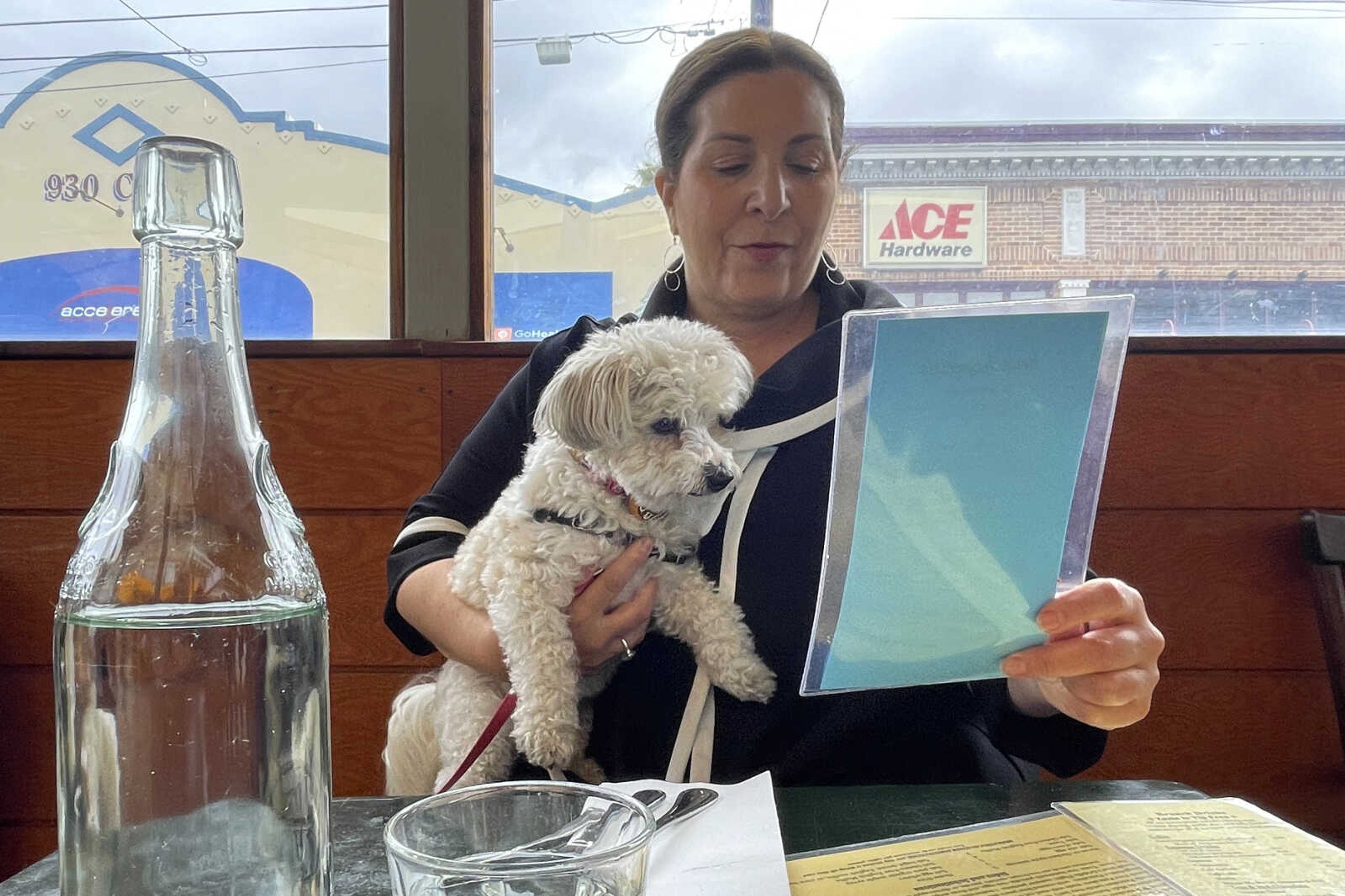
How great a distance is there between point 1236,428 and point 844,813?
4.15 feet

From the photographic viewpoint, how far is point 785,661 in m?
A: 0.97

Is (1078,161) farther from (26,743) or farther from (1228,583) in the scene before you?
(26,743)

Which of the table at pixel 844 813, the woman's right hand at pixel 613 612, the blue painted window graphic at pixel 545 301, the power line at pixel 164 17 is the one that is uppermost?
the power line at pixel 164 17

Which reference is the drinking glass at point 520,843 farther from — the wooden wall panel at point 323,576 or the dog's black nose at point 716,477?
the wooden wall panel at point 323,576

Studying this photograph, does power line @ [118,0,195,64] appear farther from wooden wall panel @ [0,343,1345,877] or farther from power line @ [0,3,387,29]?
wooden wall panel @ [0,343,1345,877]

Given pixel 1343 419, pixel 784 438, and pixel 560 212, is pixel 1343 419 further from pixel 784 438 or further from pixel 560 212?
pixel 560 212

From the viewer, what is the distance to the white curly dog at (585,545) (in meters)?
0.97

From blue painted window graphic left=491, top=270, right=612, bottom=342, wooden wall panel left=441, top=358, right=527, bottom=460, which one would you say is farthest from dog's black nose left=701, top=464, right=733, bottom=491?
blue painted window graphic left=491, top=270, right=612, bottom=342

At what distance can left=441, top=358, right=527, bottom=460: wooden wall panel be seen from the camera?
1.55 m

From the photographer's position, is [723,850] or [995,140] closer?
[723,850]

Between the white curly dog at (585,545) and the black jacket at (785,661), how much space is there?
30 millimetres

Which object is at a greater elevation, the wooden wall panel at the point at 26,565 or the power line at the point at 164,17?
the power line at the point at 164,17

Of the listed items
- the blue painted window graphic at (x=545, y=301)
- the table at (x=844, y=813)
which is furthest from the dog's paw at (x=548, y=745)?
the blue painted window graphic at (x=545, y=301)

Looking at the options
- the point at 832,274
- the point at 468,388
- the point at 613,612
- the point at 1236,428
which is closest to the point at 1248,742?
the point at 1236,428
